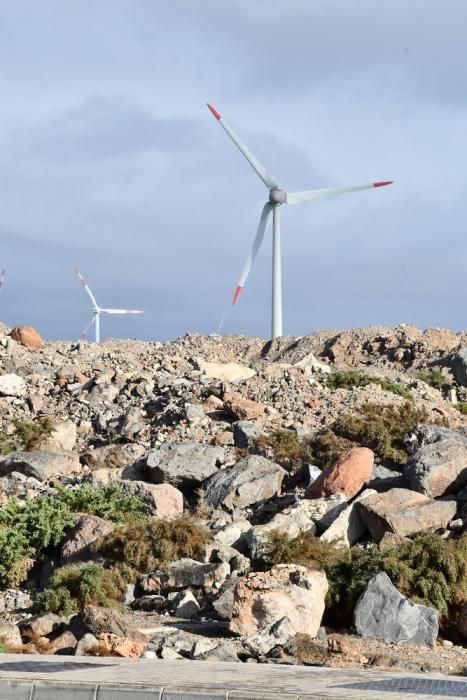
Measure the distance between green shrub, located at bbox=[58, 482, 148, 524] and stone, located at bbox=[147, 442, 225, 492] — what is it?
1807 millimetres

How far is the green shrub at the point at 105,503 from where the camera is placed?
16.7 m

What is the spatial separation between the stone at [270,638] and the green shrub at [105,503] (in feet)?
18.6

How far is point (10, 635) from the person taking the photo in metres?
11.7

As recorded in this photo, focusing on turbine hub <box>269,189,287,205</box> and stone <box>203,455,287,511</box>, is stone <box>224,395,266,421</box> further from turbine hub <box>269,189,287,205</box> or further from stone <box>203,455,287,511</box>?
turbine hub <box>269,189,287,205</box>

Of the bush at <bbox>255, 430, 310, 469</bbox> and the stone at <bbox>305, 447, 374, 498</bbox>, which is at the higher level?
the bush at <bbox>255, 430, 310, 469</bbox>

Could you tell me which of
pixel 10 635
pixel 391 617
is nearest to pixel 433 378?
pixel 391 617

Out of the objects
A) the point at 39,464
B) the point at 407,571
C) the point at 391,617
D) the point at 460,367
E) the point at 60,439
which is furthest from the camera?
the point at 460,367

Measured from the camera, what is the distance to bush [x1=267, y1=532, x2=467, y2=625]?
12969 millimetres

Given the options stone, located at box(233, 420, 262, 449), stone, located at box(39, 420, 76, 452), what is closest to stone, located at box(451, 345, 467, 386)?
stone, located at box(233, 420, 262, 449)

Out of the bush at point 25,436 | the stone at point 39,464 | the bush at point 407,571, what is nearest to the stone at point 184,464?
the stone at point 39,464

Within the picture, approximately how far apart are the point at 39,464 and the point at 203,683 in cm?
1352

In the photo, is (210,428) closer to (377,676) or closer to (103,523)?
(103,523)

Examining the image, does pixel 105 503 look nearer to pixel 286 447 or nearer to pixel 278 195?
pixel 286 447

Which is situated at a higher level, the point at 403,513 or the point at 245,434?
the point at 245,434
